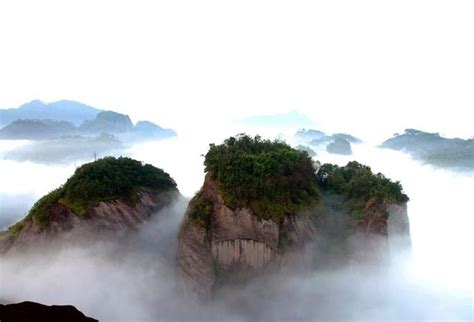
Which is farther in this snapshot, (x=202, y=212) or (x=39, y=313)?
(x=202, y=212)

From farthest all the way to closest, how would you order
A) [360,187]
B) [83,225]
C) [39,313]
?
[83,225], [360,187], [39,313]

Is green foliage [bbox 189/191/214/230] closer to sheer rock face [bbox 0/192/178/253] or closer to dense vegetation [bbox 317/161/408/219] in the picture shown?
sheer rock face [bbox 0/192/178/253]

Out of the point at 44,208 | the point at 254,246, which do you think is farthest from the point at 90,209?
the point at 254,246

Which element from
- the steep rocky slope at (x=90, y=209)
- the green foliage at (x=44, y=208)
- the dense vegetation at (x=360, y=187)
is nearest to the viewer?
the dense vegetation at (x=360, y=187)

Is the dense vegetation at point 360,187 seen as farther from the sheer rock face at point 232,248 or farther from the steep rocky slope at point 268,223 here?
the sheer rock face at point 232,248

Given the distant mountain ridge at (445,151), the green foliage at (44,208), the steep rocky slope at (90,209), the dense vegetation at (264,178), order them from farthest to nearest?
the distant mountain ridge at (445,151), the green foliage at (44,208), the steep rocky slope at (90,209), the dense vegetation at (264,178)

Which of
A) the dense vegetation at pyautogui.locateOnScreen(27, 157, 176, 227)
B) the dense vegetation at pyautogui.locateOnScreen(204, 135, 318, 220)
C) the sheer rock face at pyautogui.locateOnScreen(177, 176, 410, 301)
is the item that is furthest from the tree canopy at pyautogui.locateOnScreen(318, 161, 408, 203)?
the dense vegetation at pyautogui.locateOnScreen(27, 157, 176, 227)

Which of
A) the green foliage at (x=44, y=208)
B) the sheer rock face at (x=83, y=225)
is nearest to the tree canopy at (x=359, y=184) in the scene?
the sheer rock face at (x=83, y=225)

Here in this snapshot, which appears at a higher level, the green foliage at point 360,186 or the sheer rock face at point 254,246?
the green foliage at point 360,186

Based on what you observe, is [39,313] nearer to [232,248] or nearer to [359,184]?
[232,248]
